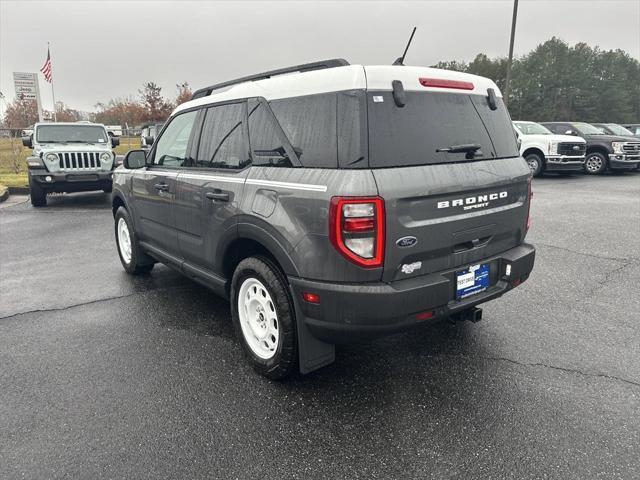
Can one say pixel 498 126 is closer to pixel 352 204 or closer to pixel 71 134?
pixel 352 204

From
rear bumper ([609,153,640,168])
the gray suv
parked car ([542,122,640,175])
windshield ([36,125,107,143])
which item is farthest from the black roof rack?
rear bumper ([609,153,640,168])

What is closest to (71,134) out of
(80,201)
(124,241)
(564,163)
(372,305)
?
(80,201)

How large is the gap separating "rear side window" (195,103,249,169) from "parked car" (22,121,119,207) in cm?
848

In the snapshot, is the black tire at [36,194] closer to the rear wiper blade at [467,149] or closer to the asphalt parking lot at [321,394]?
the asphalt parking lot at [321,394]

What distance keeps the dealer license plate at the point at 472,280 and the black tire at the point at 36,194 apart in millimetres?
10755

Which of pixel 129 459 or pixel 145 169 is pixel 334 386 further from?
pixel 145 169

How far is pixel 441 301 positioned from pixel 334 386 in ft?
3.09

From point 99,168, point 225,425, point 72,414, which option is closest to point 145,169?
point 72,414

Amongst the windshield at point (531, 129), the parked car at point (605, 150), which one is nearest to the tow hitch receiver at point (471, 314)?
the windshield at point (531, 129)

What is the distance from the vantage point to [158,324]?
4.01 meters

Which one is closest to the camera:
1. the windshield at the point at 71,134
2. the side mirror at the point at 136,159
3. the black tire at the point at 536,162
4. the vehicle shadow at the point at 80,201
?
the side mirror at the point at 136,159

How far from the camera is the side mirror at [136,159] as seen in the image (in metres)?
4.59

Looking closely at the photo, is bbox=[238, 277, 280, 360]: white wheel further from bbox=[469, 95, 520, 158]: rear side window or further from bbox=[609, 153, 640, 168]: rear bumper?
bbox=[609, 153, 640, 168]: rear bumper

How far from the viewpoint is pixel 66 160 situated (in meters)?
10.6
